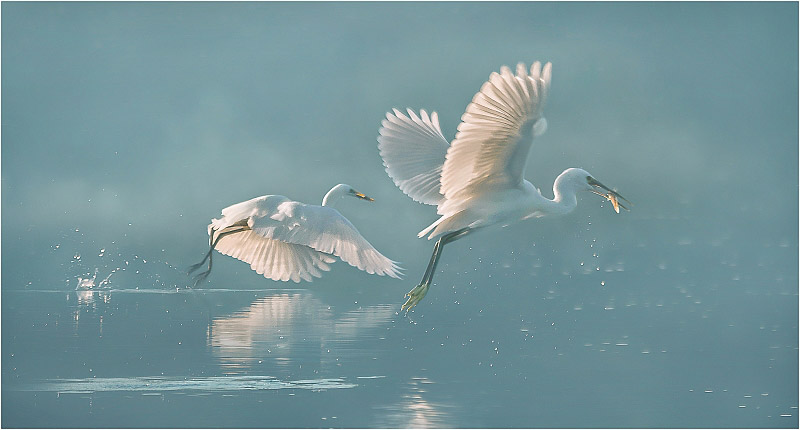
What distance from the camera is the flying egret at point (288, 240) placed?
35.6 ft

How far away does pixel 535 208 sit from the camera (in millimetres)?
10625

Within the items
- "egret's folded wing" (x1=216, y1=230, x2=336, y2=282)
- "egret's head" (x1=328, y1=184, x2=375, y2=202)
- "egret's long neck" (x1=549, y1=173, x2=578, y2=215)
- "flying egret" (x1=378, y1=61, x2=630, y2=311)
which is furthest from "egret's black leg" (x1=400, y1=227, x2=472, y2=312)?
"egret's head" (x1=328, y1=184, x2=375, y2=202)

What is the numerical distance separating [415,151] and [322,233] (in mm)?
1220

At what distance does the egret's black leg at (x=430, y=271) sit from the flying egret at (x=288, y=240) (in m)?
0.22

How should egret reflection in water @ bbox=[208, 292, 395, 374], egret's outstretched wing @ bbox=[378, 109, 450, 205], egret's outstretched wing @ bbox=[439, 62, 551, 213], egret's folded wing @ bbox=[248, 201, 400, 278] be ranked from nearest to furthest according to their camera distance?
egret's outstretched wing @ bbox=[439, 62, 551, 213]
egret's folded wing @ bbox=[248, 201, 400, 278]
egret's outstretched wing @ bbox=[378, 109, 450, 205]
egret reflection in water @ bbox=[208, 292, 395, 374]

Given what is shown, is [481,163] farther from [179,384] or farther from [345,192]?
[345,192]

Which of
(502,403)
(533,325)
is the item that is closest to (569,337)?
(533,325)

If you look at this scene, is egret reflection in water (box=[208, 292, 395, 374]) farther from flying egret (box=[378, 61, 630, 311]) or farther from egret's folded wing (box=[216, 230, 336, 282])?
flying egret (box=[378, 61, 630, 311])

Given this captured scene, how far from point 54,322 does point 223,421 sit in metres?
8.18

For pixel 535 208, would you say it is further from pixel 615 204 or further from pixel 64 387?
pixel 64 387

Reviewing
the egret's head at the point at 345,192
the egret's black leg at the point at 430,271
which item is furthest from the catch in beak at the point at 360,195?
the egret's black leg at the point at 430,271

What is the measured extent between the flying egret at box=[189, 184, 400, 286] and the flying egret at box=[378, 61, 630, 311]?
646mm

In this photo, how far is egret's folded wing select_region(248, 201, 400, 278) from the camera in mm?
10703

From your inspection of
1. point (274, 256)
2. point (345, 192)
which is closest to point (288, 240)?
point (274, 256)
